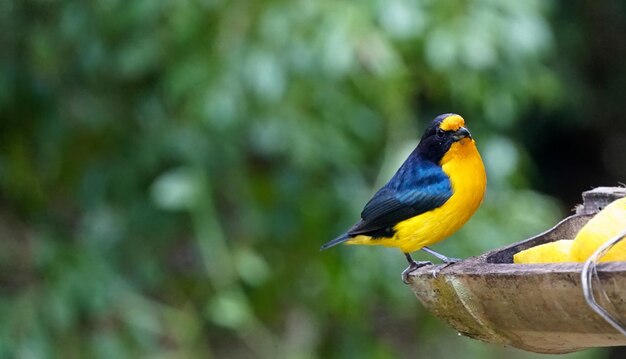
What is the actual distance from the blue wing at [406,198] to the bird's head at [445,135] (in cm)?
4

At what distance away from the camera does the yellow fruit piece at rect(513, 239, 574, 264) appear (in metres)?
1.86

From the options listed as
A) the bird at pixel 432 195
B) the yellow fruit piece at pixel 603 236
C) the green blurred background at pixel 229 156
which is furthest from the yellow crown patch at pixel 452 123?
the yellow fruit piece at pixel 603 236

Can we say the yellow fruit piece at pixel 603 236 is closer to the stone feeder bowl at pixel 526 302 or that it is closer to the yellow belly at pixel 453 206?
the stone feeder bowl at pixel 526 302

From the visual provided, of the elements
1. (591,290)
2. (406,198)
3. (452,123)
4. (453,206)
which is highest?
(452,123)

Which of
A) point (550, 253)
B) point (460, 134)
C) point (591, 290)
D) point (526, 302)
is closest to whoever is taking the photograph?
point (591, 290)

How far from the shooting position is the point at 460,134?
9.91 feet

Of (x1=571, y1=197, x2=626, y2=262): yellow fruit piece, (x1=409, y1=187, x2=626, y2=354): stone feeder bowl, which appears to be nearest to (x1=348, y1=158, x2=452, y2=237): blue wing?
(x1=409, y1=187, x2=626, y2=354): stone feeder bowl

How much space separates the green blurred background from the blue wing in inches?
38.2

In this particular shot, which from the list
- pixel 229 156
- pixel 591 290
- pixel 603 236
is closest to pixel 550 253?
pixel 603 236

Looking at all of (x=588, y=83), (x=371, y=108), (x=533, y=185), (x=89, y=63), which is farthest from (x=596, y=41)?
(x=89, y=63)

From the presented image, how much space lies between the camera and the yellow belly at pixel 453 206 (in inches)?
114

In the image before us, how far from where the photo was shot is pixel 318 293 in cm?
482

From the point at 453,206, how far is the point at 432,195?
74 mm

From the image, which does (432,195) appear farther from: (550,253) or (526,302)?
(526,302)
